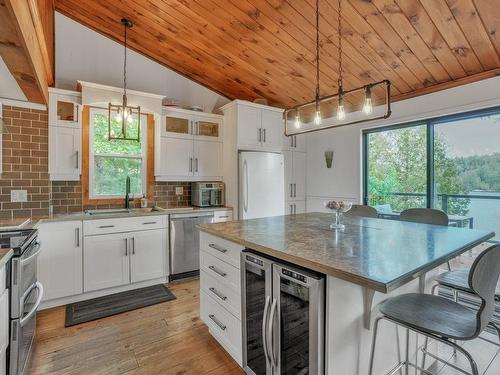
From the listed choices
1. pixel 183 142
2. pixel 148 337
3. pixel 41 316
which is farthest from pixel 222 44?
pixel 41 316

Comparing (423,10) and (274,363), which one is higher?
(423,10)

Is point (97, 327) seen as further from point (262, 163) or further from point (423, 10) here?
point (423, 10)

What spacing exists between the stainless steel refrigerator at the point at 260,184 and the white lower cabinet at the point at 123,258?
46.9 inches

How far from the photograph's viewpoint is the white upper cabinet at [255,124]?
3.98 metres

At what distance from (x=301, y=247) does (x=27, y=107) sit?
3.22 metres

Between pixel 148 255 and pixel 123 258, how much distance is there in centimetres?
28

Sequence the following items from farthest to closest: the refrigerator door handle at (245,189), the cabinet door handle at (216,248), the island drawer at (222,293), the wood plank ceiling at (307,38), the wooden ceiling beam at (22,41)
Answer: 1. the refrigerator door handle at (245,189)
2. the wood plank ceiling at (307,38)
3. the cabinet door handle at (216,248)
4. the island drawer at (222,293)
5. the wooden ceiling beam at (22,41)

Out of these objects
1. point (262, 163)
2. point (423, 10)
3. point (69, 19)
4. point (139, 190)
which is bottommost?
point (139, 190)

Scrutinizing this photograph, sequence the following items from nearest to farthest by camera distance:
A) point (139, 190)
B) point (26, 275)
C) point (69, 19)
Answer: point (26, 275), point (69, 19), point (139, 190)

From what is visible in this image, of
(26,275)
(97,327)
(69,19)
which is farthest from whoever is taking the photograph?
(69,19)

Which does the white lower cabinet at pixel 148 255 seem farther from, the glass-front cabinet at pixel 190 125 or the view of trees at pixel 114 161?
the glass-front cabinet at pixel 190 125

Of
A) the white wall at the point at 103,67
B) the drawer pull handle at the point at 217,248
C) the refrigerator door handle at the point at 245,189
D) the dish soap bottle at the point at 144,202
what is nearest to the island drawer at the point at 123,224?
the dish soap bottle at the point at 144,202

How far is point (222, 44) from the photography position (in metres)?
3.52

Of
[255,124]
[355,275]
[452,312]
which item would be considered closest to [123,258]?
[255,124]
